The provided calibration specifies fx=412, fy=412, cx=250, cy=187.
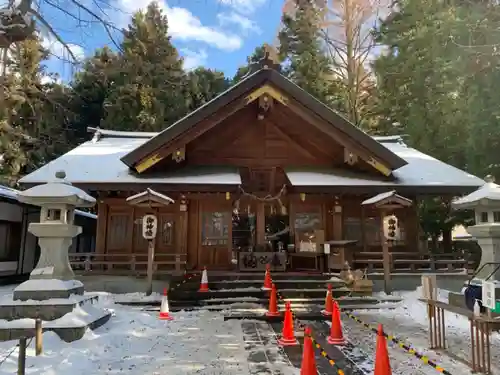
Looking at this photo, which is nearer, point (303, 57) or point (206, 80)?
point (303, 57)

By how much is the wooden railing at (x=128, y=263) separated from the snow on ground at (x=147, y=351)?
3.88 metres

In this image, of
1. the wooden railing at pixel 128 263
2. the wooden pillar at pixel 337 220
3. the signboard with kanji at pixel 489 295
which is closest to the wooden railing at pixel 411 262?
the wooden pillar at pixel 337 220

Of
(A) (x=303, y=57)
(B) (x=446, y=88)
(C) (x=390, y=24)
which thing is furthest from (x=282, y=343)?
(A) (x=303, y=57)

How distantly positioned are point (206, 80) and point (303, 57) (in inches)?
308

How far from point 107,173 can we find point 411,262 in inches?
415

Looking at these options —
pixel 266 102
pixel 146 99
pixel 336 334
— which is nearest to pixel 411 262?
pixel 336 334

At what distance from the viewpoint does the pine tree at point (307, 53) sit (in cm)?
2825

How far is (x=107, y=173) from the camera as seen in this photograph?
45.9 feet

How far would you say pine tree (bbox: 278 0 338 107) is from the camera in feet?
92.7

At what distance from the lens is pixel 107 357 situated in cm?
632

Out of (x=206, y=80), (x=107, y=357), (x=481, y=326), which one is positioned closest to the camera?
(x=481, y=326)

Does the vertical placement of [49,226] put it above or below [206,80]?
below

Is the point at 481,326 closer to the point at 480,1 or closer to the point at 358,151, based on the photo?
the point at 358,151

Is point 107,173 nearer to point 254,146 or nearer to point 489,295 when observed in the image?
point 254,146
